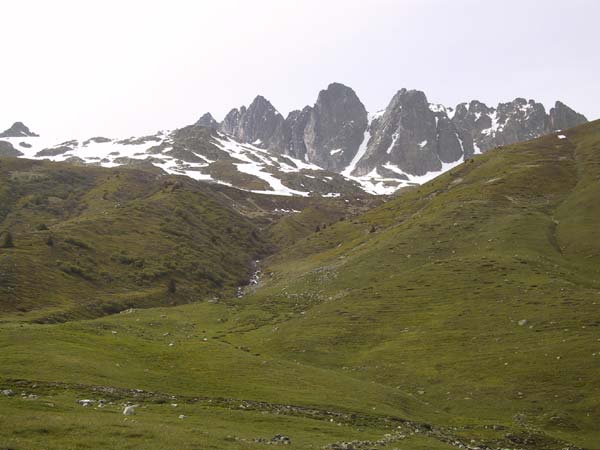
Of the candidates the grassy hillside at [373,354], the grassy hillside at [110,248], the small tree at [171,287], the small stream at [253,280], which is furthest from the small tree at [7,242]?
the small stream at [253,280]

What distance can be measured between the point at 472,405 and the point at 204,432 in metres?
25.2

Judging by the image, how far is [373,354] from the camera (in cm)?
5500

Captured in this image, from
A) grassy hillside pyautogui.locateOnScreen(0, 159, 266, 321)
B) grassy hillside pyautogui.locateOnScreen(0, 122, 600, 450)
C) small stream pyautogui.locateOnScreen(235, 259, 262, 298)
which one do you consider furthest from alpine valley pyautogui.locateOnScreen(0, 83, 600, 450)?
small stream pyautogui.locateOnScreen(235, 259, 262, 298)

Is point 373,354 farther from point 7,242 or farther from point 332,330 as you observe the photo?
point 7,242

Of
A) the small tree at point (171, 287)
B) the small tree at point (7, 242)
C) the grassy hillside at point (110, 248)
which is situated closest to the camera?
the grassy hillside at point (110, 248)

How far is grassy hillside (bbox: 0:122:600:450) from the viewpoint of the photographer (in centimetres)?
2788

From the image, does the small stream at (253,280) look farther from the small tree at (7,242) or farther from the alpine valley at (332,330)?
the small tree at (7,242)

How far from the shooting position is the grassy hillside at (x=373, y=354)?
27.9 metres

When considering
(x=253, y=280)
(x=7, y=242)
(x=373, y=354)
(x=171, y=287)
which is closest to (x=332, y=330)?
(x=373, y=354)

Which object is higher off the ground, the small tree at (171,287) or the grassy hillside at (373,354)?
the grassy hillside at (373,354)

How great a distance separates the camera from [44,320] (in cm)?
7306

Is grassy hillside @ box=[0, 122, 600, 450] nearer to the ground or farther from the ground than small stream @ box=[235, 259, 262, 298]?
farther from the ground

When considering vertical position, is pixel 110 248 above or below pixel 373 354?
above

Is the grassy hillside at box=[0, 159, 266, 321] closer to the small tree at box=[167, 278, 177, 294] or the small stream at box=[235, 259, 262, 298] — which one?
Result: the small tree at box=[167, 278, 177, 294]
